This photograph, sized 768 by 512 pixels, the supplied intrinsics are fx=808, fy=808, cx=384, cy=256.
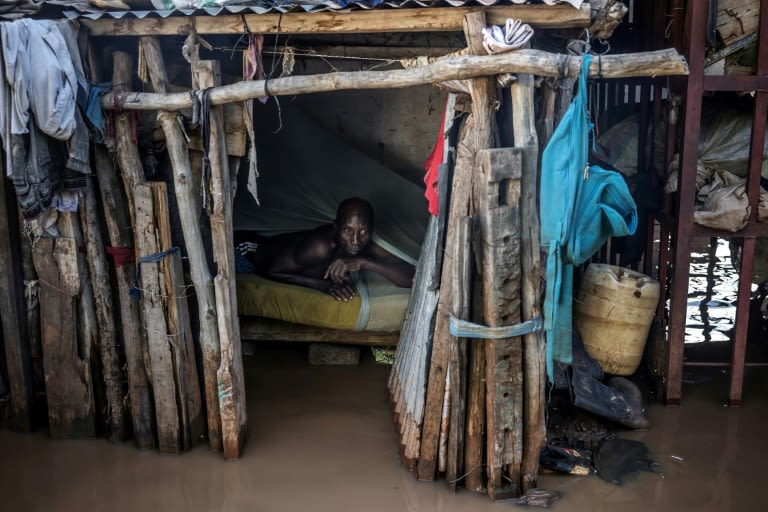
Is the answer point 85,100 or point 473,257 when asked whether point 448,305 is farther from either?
point 85,100

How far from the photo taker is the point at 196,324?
18.6 ft

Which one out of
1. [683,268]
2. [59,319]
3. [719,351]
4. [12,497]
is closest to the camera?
[12,497]

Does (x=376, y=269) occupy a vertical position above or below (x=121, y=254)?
below

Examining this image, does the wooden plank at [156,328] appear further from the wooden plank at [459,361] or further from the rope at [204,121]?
the wooden plank at [459,361]

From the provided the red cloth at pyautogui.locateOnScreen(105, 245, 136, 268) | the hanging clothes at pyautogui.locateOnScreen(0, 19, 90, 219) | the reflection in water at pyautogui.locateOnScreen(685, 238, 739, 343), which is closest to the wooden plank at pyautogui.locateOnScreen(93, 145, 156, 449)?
the red cloth at pyautogui.locateOnScreen(105, 245, 136, 268)

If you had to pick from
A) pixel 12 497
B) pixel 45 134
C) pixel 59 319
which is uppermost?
pixel 45 134

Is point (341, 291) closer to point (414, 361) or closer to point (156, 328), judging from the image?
point (414, 361)

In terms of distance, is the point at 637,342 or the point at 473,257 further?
the point at 637,342

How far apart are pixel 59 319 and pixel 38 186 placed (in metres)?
1.03

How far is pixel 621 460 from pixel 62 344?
3.92 metres

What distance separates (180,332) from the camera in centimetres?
541

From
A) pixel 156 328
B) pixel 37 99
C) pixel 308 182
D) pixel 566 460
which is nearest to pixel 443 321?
pixel 566 460

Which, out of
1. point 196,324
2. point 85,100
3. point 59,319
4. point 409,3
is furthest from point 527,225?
point 59,319

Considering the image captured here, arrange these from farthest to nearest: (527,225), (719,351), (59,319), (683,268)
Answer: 1. (719,351)
2. (683,268)
3. (59,319)
4. (527,225)
